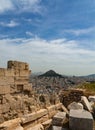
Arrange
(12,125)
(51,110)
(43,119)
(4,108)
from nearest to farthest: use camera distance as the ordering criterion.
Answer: (12,125) → (4,108) → (43,119) → (51,110)

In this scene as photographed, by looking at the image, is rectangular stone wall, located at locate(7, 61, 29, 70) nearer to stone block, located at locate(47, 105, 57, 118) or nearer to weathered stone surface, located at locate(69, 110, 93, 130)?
stone block, located at locate(47, 105, 57, 118)

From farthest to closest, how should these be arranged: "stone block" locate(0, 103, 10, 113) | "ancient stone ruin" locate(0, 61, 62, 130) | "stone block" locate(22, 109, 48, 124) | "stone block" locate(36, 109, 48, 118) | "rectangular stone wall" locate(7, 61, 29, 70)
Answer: "stone block" locate(36, 109, 48, 118) → "rectangular stone wall" locate(7, 61, 29, 70) → "stone block" locate(22, 109, 48, 124) → "ancient stone ruin" locate(0, 61, 62, 130) → "stone block" locate(0, 103, 10, 113)

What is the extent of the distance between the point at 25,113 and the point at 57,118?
1.91 m

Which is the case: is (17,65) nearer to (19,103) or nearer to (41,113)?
(19,103)

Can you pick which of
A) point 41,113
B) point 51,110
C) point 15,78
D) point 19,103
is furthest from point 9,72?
point 51,110

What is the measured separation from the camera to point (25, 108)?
9.05 m

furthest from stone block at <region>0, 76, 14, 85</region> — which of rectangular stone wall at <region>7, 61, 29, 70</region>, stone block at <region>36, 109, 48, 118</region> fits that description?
stone block at <region>36, 109, 48, 118</region>

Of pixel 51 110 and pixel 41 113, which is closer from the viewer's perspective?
pixel 41 113

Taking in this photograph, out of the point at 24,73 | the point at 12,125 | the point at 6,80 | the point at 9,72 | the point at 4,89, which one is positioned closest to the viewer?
the point at 12,125

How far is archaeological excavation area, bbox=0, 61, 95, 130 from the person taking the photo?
735 cm

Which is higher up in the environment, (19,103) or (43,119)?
(19,103)

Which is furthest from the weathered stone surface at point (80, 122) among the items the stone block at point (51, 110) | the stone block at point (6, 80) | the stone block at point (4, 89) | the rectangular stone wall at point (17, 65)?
the stone block at point (51, 110)

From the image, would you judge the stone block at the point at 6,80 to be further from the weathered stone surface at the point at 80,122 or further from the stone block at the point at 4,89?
the weathered stone surface at the point at 80,122

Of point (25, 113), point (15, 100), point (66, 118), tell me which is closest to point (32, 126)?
point (25, 113)
